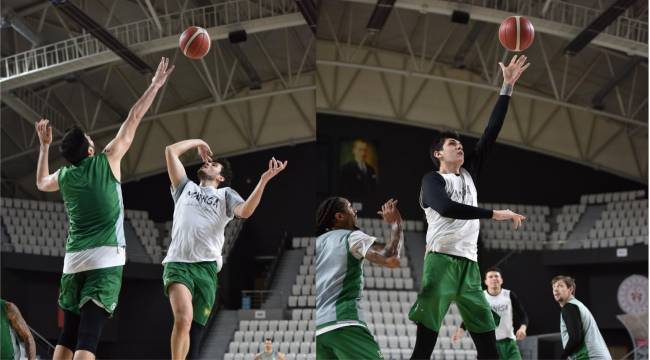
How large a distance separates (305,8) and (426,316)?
5864 mm

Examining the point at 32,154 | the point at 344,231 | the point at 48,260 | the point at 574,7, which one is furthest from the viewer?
the point at 574,7

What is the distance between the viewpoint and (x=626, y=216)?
22.0m

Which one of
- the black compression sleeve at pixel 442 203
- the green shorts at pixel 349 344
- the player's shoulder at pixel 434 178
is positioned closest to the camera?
the green shorts at pixel 349 344

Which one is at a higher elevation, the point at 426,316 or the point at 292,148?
the point at 292,148

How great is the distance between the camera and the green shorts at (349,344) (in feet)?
15.3

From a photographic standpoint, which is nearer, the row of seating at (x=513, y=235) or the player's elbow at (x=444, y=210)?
the player's elbow at (x=444, y=210)

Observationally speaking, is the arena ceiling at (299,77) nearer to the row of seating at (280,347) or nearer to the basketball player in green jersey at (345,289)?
the row of seating at (280,347)

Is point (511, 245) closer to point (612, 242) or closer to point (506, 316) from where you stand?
point (612, 242)

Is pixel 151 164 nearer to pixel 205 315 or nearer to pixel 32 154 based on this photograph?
pixel 32 154

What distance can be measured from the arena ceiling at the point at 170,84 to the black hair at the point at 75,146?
265 cm

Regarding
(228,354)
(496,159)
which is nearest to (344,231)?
(228,354)

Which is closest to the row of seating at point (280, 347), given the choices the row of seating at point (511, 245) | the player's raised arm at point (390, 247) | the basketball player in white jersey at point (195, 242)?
the basketball player in white jersey at point (195, 242)

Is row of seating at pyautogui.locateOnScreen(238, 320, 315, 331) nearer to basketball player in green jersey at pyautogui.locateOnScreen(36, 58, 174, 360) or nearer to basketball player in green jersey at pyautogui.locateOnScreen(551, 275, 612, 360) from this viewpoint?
basketball player in green jersey at pyautogui.locateOnScreen(551, 275, 612, 360)

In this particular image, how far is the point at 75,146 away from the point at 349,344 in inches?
98.6
